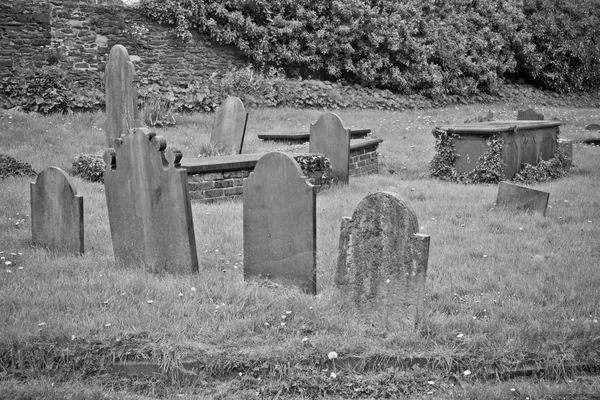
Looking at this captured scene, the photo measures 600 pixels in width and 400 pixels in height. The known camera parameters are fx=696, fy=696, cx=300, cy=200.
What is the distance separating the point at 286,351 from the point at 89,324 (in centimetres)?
149

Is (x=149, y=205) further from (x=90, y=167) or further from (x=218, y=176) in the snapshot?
(x=90, y=167)

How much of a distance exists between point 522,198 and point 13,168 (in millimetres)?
7693

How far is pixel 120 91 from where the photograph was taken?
37.3 feet

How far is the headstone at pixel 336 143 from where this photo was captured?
1163 cm

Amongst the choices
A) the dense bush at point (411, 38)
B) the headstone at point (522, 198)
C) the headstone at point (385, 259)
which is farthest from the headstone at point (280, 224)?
the dense bush at point (411, 38)

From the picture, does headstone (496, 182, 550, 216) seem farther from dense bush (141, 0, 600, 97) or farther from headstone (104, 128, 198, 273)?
dense bush (141, 0, 600, 97)

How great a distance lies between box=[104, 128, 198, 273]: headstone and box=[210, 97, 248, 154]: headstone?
5935mm

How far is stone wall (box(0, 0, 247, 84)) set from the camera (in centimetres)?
1784

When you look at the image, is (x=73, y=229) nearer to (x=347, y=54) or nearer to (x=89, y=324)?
(x=89, y=324)

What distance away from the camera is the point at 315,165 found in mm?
11039

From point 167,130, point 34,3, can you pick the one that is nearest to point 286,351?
point 167,130

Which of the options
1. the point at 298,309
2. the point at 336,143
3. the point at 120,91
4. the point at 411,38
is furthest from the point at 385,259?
the point at 411,38

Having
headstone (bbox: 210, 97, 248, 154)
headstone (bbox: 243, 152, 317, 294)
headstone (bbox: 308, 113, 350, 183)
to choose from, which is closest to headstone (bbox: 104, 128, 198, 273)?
headstone (bbox: 243, 152, 317, 294)

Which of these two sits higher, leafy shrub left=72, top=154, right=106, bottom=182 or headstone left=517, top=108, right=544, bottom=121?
headstone left=517, top=108, right=544, bottom=121
